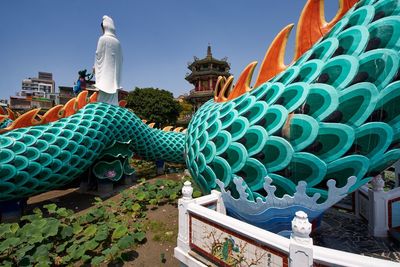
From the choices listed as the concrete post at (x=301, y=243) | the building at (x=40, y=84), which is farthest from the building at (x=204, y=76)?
the building at (x=40, y=84)

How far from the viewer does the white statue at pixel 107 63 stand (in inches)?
362

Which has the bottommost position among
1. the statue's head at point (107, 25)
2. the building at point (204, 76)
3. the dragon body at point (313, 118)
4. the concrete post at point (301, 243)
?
the concrete post at point (301, 243)

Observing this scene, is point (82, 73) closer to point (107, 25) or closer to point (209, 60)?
point (107, 25)

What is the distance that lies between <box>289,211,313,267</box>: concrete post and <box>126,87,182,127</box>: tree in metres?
21.7

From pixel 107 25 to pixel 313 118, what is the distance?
9.41 metres

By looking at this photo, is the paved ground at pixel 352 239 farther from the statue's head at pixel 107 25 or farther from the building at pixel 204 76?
the building at pixel 204 76

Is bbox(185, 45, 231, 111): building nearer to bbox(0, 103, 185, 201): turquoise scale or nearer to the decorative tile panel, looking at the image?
bbox(0, 103, 185, 201): turquoise scale

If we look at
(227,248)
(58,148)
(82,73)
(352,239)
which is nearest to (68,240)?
(58,148)

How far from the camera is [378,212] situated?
4324 millimetres

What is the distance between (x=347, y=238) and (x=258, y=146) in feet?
10.1

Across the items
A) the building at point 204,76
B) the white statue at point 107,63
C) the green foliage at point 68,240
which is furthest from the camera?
the building at point 204,76

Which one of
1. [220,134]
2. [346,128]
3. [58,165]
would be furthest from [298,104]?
[58,165]

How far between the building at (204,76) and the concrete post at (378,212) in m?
22.5

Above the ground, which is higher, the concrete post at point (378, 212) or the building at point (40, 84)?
the building at point (40, 84)
